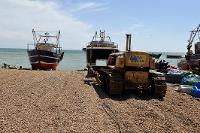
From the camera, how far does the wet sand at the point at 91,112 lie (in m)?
10.1

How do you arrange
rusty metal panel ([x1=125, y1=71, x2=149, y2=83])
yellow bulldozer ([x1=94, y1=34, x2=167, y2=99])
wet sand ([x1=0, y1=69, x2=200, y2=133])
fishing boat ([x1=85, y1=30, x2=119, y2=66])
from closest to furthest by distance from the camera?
wet sand ([x1=0, y1=69, x2=200, y2=133]), yellow bulldozer ([x1=94, y1=34, x2=167, y2=99]), rusty metal panel ([x1=125, y1=71, x2=149, y2=83]), fishing boat ([x1=85, y1=30, x2=119, y2=66])

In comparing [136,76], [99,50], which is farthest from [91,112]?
[99,50]

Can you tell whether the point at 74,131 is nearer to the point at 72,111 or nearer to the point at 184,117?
the point at 72,111

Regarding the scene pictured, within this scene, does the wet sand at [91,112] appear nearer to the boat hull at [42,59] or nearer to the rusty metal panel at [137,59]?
the rusty metal panel at [137,59]

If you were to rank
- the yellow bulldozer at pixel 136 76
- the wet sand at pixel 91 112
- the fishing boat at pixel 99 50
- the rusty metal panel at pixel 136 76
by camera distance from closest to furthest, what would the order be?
1. the wet sand at pixel 91 112
2. the yellow bulldozer at pixel 136 76
3. the rusty metal panel at pixel 136 76
4. the fishing boat at pixel 99 50

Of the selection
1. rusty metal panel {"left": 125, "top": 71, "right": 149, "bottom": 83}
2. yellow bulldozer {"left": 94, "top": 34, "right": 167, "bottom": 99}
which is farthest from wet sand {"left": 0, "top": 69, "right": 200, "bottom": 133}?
rusty metal panel {"left": 125, "top": 71, "right": 149, "bottom": 83}

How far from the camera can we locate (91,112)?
12062 millimetres

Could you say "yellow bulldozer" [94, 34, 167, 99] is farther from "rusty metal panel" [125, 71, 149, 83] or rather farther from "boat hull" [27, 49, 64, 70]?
"boat hull" [27, 49, 64, 70]

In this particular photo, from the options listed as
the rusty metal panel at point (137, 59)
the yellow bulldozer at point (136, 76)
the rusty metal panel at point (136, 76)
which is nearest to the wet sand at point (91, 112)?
the yellow bulldozer at point (136, 76)

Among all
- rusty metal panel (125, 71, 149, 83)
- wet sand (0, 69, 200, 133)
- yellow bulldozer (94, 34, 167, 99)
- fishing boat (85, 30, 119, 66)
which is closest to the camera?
wet sand (0, 69, 200, 133)

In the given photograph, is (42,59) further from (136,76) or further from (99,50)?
(136,76)

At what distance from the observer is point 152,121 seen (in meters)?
11.2

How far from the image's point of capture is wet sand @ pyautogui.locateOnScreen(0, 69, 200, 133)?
33.1ft

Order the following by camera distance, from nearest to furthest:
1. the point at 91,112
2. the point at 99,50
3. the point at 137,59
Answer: the point at 91,112
the point at 137,59
the point at 99,50
